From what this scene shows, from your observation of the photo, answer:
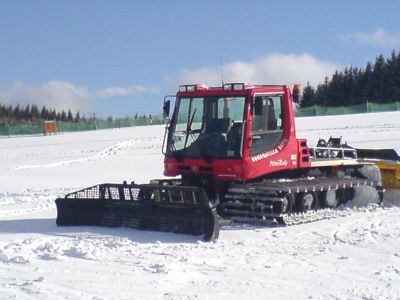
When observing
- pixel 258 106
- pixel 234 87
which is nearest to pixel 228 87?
pixel 234 87

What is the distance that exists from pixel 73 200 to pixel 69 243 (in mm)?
2290

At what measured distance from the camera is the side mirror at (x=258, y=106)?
13680 mm

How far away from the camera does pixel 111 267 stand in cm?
998

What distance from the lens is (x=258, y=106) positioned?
1371cm

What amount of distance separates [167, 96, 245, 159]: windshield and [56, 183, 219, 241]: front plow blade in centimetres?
129

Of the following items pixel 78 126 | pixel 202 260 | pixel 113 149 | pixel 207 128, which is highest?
pixel 207 128

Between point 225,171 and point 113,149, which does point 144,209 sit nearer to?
point 225,171

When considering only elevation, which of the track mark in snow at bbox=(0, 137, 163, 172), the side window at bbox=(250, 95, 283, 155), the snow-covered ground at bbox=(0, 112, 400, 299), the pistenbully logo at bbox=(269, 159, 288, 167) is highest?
the side window at bbox=(250, 95, 283, 155)

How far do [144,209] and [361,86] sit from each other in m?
79.8

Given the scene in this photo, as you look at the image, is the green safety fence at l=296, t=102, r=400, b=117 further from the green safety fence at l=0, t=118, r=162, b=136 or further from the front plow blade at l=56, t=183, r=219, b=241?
the front plow blade at l=56, t=183, r=219, b=241

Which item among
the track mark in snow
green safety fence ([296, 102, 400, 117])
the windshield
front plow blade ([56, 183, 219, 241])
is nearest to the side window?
the windshield

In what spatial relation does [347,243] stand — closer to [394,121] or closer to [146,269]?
[146,269]

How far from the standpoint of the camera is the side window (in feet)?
44.9

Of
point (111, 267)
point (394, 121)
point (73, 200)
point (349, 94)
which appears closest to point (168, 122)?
point (73, 200)
